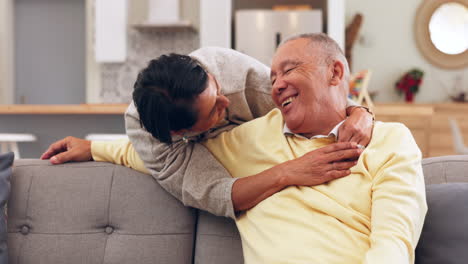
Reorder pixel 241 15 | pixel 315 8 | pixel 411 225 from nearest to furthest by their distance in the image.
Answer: pixel 411 225 → pixel 241 15 → pixel 315 8

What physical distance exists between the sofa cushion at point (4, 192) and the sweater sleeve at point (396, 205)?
41.4 inches

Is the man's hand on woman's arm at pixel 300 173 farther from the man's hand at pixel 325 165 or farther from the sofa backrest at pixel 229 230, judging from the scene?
the sofa backrest at pixel 229 230

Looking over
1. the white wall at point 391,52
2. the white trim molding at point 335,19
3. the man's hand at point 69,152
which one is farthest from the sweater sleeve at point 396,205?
the white wall at point 391,52

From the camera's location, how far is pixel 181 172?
4.58 ft

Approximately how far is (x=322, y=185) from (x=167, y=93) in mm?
472

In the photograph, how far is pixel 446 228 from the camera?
3.92 feet

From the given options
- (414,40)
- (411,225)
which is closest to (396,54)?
(414,40)

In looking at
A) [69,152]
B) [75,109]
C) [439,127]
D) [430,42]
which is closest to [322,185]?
[69,152]

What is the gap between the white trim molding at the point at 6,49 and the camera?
19.1 feet

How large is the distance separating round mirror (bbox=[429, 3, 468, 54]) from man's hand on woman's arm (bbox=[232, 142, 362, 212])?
569cm

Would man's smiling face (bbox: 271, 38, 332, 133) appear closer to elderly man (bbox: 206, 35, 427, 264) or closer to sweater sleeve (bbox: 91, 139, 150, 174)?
elderly man (bbox: 206, 35, 427, 264)

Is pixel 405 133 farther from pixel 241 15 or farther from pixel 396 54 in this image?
pixel 396 54

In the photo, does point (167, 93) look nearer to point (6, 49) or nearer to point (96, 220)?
point (96, 220)

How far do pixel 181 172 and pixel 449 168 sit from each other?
2.60 ft
